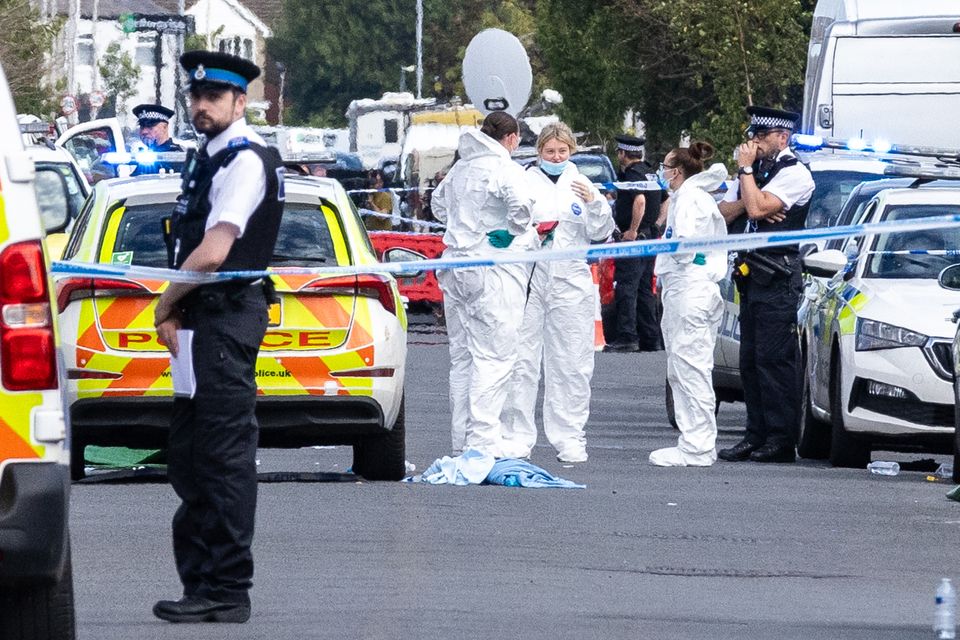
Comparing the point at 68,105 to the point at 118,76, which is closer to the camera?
the point at 68,105

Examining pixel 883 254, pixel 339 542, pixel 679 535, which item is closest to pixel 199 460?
pixel 339 542

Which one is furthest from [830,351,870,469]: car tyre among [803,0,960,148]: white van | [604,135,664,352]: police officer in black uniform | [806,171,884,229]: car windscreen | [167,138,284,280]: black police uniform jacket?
[803,0,960,148]: white van

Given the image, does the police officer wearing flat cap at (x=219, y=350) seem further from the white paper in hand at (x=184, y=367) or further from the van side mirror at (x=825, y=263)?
the van side mirror at (x=825, y=263)

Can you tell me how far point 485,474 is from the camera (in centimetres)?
1209

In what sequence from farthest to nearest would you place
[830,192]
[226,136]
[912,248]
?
[830,192] < [912,248] < [226,136]

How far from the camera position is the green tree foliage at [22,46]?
1452 inches

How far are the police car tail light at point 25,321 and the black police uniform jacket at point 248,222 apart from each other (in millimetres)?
1616

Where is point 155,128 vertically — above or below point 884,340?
above

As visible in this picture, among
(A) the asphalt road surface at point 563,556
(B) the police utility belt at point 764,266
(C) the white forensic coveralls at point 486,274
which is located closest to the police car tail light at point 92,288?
(A) the asphalt road surface at point 563,556

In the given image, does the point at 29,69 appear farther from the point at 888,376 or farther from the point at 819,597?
the point at 819,597

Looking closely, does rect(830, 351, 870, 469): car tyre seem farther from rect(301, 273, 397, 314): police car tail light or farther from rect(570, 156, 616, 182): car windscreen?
rect(570, 156, 616, 182): car windscreen

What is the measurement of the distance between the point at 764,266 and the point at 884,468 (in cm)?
131

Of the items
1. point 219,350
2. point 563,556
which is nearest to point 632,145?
point 563,556

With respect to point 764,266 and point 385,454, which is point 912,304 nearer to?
point 764,266
